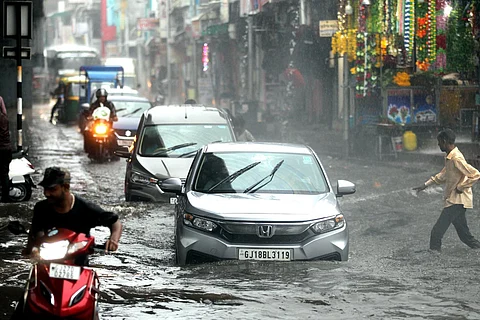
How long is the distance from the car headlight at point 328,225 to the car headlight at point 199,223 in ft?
3.18

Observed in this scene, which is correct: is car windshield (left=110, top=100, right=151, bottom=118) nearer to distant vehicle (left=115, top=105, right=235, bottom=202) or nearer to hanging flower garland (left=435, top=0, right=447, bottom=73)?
hanging flower garland (left=435, top=0, right=447, bottom=73)

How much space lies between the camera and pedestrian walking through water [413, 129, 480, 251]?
41.0 ft

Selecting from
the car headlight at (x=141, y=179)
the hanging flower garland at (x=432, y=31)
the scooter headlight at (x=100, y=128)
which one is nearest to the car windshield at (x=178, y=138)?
the car headlight at (x=141, y=179)

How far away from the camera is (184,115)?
17.9 meters

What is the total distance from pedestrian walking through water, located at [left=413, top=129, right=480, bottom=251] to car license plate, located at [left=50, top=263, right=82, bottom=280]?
6921 millimetres

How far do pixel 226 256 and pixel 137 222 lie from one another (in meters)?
4.89

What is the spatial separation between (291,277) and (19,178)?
8164 mm

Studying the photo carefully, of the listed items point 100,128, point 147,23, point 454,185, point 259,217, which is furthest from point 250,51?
point 259,217

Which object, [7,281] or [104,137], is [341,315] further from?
[104,137]

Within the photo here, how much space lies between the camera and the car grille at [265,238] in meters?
10.3

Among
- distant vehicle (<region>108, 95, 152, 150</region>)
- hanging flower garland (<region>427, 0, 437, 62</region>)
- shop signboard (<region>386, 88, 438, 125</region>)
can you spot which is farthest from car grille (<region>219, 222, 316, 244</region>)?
shop signboard (<region>386, 88, 438, 125</region>)

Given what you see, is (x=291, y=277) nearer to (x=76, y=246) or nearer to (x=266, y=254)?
(x=266, y=254)

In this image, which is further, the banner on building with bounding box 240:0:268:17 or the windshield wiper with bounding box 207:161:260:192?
the banner on building with bounding box 240:0:268:17

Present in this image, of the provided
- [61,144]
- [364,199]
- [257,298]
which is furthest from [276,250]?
[61,144]
